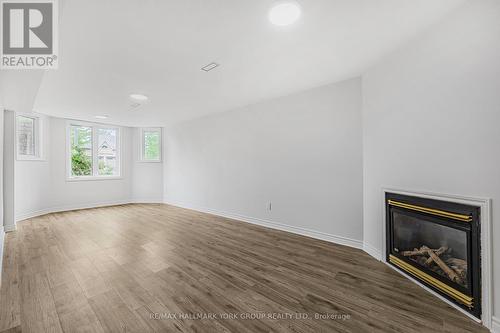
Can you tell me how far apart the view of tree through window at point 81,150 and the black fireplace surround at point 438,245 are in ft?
22.6

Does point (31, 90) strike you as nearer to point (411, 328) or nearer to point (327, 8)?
point (327, 8)

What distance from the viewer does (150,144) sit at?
6.43 metres

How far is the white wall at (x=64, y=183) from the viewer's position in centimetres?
436

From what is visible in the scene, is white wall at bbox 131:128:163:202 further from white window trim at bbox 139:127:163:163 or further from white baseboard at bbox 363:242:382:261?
white baseboard at bbox 363:242:382:261

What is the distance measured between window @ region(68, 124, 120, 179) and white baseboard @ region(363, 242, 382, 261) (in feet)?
21.6

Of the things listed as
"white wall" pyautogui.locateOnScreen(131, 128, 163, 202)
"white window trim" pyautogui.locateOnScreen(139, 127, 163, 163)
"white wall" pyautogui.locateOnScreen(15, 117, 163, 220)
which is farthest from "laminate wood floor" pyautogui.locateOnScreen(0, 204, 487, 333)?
"white window trim" pyautogui.locateOnScreen(139, 127, 163, 163)

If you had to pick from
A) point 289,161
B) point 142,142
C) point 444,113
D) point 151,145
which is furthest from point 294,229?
point 142,142

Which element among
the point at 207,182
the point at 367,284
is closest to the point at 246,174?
the point at 207,182

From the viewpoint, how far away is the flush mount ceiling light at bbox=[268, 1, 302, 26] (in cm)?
151

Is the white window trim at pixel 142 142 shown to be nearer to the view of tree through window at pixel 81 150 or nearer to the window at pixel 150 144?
the window at pixel 150 144

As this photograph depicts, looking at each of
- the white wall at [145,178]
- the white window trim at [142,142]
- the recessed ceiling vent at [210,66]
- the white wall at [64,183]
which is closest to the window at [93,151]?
the white wall at [64,183]

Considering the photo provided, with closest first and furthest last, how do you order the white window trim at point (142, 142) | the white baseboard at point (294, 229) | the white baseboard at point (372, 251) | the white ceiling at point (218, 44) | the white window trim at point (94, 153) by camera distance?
the white ceiling at point (218, 44) → the white baseboard at point (372, 251) → the white baseboard at point (294, 229) → the white window trim at point (94, 153) → the white window trim at point (142, 142)

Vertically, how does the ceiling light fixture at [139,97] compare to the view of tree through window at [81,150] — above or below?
above

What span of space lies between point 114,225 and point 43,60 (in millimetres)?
2887
